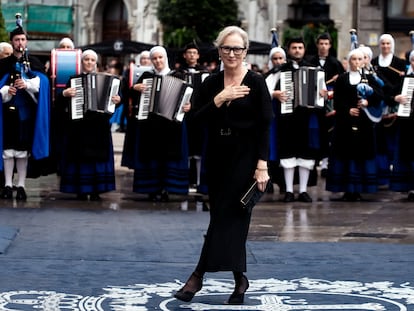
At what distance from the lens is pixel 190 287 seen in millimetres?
9562

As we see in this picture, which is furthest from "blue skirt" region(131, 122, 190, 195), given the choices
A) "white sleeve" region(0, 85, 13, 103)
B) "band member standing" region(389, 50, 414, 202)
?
"band member standing" region(389, 50, 414, 202)

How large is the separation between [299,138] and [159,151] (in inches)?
67.3

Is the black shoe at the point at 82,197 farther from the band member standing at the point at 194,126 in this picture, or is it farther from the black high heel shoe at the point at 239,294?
the black high heel shoe at the point at 239,294

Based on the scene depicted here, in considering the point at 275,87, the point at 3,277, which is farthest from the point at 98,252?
the point at 275,87

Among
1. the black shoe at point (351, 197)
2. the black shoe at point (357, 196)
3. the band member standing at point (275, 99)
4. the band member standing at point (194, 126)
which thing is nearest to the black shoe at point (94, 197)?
the band member standing at point (194, 126)

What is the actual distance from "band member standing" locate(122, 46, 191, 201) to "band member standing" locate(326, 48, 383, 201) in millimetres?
1883

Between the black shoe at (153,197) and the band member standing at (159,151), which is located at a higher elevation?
the band member standing at (159,151)

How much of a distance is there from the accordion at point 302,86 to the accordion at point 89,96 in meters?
2.07

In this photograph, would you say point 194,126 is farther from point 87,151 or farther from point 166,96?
point 87,151

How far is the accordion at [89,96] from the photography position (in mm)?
16875

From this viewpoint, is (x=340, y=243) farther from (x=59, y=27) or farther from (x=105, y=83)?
(x=59, y=27)

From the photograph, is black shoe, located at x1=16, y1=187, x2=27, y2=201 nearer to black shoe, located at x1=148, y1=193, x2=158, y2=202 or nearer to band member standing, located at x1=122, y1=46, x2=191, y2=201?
band member standing, located at x1=122, y1=46, x2=191, y2=201

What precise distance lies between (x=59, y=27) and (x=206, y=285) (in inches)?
1657

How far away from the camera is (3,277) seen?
414 inches
